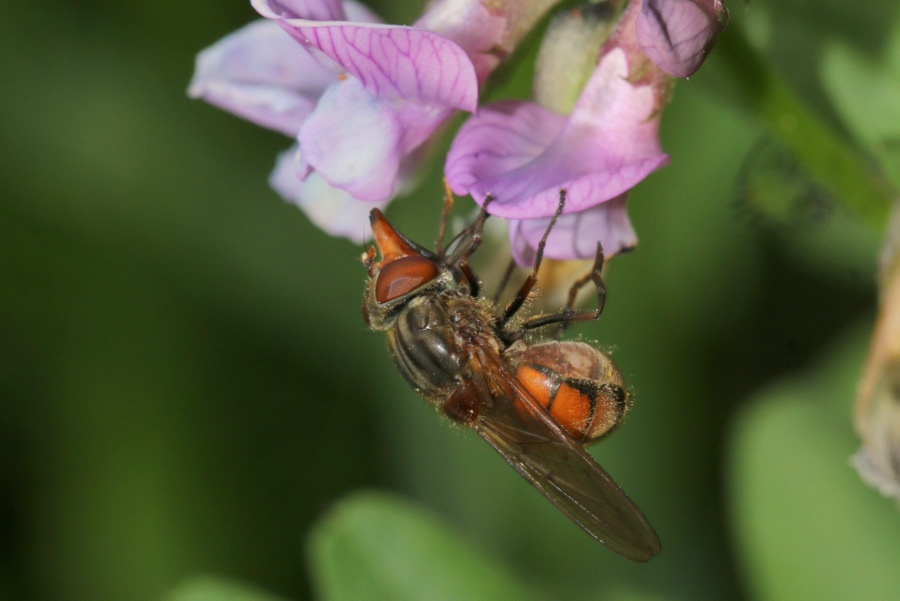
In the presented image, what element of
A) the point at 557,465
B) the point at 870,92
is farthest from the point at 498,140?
the point at 870,92

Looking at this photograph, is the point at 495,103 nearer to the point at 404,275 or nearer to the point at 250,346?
the point at 404,275

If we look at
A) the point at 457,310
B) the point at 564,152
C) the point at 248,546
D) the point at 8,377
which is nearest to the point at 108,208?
the point at 8,377

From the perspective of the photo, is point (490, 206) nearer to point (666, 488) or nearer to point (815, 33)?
point (815, 33)

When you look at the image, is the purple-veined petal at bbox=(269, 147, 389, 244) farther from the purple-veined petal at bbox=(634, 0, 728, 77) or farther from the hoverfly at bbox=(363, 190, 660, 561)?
the purple-veined petal at bbox=(634, 0, 728, 77)

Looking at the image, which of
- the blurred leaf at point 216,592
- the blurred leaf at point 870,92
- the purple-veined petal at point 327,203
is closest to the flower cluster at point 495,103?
the purple-veined petal at point 327,203

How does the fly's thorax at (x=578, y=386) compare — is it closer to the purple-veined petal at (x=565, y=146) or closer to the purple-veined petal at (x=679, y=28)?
the purple-veined petal at (x=565, y=146)

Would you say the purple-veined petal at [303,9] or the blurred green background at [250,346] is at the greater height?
the purple-veined petal at [303,9]
